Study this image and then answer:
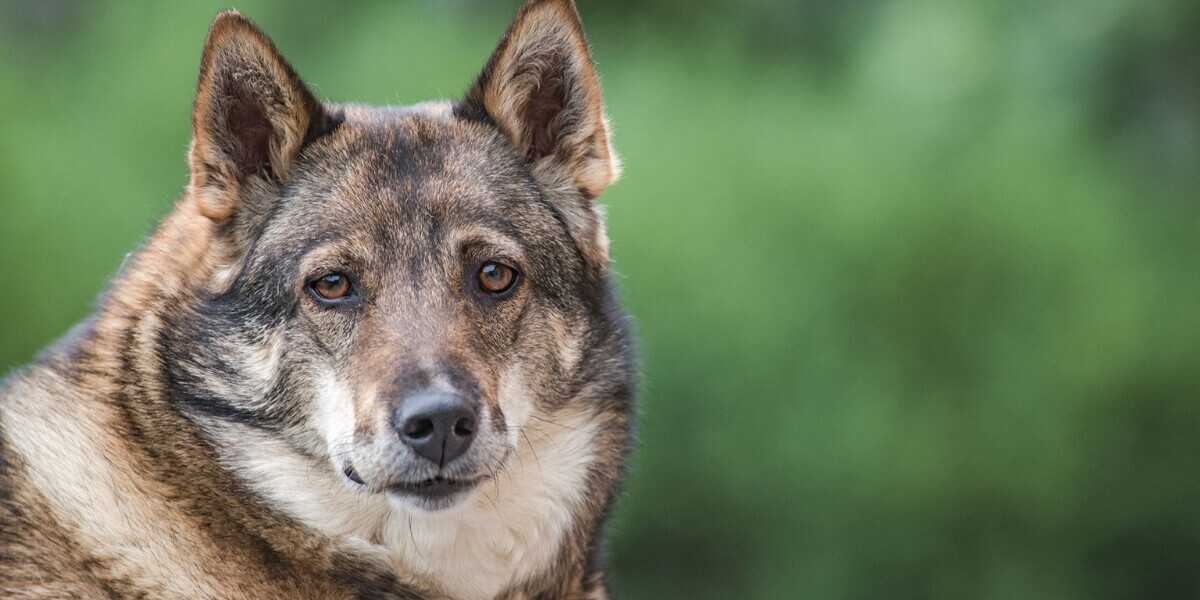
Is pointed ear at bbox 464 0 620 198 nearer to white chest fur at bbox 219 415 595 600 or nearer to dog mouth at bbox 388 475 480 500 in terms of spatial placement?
white chest fur at bbox 219 415 595 600

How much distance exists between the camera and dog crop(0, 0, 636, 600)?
409 cm

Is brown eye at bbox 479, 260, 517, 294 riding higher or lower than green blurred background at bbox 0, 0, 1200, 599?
higher

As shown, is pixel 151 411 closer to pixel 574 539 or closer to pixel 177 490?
pixel 177 490

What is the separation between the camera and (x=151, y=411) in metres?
4.24

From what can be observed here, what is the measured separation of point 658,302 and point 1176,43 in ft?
13.4

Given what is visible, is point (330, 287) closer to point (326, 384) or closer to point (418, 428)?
point (326, 384)

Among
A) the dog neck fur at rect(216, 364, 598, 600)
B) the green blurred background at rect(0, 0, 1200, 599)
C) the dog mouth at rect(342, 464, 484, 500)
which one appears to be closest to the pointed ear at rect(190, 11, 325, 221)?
the dog neck fur at rect(216, 364, 598, 600)

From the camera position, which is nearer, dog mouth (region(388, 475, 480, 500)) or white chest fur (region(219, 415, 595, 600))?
dog mouth (region(388, 475, 480, 500))

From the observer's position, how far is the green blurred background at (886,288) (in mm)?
10008

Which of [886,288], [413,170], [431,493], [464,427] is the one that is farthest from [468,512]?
[886,288]

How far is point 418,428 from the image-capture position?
4.04 metres

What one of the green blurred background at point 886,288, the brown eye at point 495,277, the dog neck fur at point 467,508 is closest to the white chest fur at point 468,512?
the dog neck fur at point 467,508

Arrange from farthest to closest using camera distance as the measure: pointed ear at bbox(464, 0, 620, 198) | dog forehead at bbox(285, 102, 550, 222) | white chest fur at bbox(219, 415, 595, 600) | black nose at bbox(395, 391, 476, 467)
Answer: pointed ear at bbox(464, 0, 620, 198) < dog forehead at bbox(285, 102, 550, 222) < white chest fur at bbox(219, 415, 595, 600) < black nose at bbox(395, 391, 476, 467)

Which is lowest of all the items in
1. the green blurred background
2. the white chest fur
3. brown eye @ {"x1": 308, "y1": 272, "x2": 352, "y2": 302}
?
the green blurred background
